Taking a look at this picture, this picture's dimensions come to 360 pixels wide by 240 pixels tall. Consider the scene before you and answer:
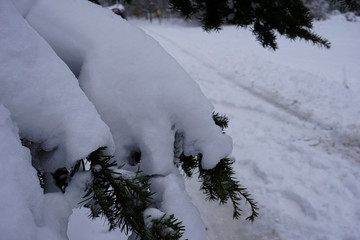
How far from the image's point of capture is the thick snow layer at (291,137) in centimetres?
327

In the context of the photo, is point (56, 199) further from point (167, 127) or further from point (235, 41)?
point (235, 41)

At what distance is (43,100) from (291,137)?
17.3 feet

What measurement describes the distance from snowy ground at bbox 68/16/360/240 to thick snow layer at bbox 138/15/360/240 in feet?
0.05

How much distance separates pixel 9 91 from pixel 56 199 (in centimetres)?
40

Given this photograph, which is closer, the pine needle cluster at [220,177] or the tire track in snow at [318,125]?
the pine needle cluster at [220,177]

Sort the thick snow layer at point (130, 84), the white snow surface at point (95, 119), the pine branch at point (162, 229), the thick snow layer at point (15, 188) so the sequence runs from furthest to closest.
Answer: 1. the thick snow layer at point (130, 84)
2. the pine branch at point (162, 229)
3. the white snow surface at point (95, 119)
4. the thick snow layer at point (15, 188)

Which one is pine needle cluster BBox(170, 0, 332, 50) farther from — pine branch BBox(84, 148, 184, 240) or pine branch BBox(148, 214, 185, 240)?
pine branch BBox(148, 214, 185, 240)

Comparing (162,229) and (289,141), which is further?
(289,141)

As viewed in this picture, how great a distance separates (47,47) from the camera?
0.92 meters

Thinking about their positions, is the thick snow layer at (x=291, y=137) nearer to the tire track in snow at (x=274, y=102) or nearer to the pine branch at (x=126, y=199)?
the tire track in snow at (x=274, y=102)

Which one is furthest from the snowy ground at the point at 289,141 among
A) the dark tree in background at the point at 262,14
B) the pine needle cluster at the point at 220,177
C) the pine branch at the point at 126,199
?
the dark tree in background at the point at 262,14

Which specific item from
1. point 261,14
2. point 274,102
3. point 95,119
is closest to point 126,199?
point 95,119

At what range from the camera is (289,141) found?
16.5 ft

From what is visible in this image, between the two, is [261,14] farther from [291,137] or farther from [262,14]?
[291,137]
